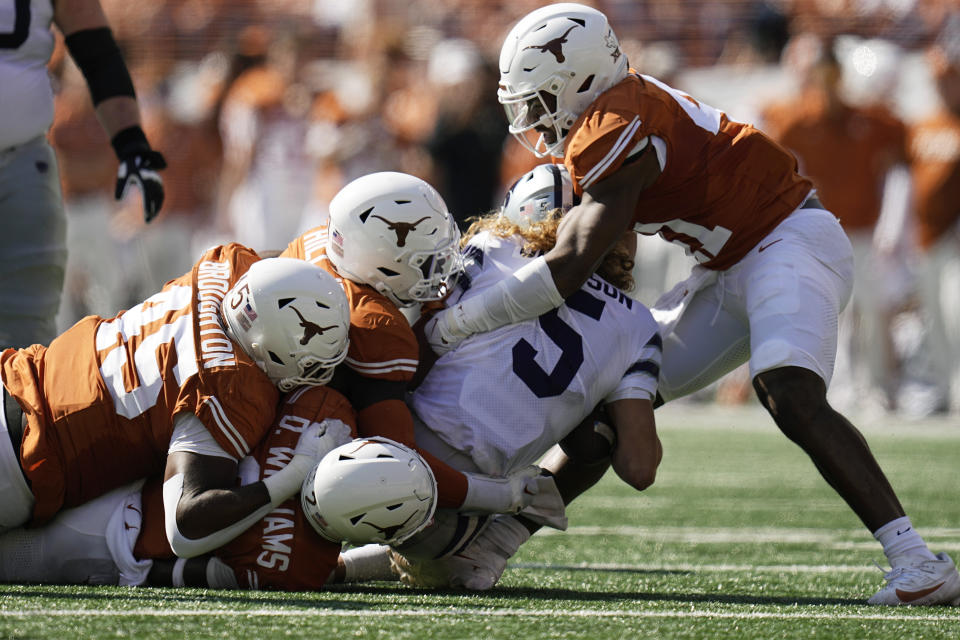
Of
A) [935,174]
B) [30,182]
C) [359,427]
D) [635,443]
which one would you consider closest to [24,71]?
[30,182]

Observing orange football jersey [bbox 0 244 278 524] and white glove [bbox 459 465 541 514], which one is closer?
orange football jersey [bbox 0 244 278 524]

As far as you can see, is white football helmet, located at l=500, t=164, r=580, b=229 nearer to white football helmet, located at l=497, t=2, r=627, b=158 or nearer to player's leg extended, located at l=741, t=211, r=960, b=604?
white football helmet, located at l=497, t=2, r=627, b=158

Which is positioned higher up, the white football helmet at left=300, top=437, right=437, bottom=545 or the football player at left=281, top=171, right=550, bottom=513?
the football player at left=281, top=171, right=550, bottom=513

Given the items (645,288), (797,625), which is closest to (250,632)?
(797,625)

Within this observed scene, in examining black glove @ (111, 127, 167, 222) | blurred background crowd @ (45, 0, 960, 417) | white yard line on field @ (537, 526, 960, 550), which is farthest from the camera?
blurred background crowd @ (45, 0, 960, 417)

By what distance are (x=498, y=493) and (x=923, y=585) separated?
1.01 meters

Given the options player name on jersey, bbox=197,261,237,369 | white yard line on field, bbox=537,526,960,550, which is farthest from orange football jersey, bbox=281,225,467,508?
white yard line on field, bbox=537,526,960,550

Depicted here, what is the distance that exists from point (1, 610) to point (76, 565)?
61cm

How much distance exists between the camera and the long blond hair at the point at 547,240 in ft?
13.1

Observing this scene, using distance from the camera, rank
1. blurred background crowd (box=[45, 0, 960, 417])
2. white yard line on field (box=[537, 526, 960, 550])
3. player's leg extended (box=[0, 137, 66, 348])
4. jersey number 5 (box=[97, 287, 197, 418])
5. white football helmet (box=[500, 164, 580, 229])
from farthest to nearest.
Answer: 1. blurred background crowd (box=[45, 0, 960, 417])
2. white yard line on field (box=[537, 526, 960, 550])
3. player's leg extended (box=[0, 137, 66, 348])
4. white football helmet (box=[500, 164, 580, 229])
5. jersey number 5 (box=[97, 287, 197, 418])

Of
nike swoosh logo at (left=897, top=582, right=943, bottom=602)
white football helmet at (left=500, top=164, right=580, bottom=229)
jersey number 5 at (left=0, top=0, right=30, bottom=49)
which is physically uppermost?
jersey number 5 at (left=0, top=0, right=30, bottom=49)

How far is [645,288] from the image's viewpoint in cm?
1183

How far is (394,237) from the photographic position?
12.2ft

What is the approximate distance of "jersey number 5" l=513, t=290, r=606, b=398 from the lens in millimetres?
3750
